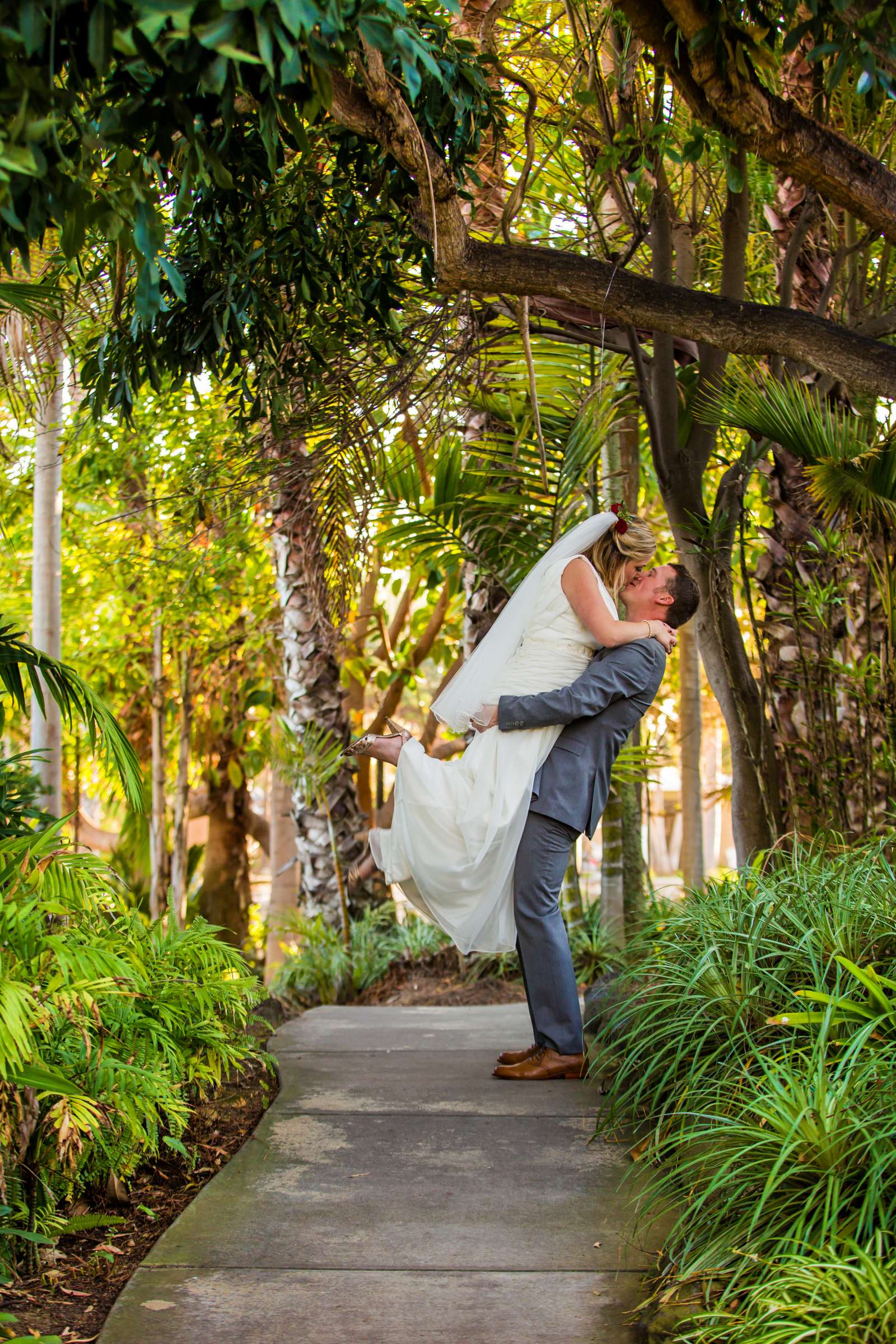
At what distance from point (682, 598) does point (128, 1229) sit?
9.47 ft

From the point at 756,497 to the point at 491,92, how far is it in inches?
276

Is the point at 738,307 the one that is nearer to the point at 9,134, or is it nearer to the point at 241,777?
the point at 9,134

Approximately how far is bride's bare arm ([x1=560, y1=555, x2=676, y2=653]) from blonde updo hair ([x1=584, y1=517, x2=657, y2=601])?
221 millimetres

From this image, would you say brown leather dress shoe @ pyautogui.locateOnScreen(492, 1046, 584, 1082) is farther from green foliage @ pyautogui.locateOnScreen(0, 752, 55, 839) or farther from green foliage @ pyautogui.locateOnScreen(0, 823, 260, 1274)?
green foliage @ pyautogui.locateOnScreen(0, 752, 55, 839)

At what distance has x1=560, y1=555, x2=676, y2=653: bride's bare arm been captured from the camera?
4.13 metres

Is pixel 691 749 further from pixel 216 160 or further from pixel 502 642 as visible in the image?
pixel 216 160

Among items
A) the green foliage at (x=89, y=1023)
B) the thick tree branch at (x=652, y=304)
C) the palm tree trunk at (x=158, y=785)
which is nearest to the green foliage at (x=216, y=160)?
the thick tree branch at (x=652, y=304)

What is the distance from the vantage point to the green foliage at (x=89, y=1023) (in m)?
2.38

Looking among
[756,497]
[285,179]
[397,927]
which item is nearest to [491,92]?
[285,179]

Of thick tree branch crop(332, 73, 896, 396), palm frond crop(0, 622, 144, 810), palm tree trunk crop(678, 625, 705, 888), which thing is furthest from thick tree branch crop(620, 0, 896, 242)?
palm tree trunk crop(678, 625, 705, 888)

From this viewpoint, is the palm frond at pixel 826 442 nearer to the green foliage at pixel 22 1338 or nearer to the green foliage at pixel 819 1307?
the green foliage at pixel 819 1307

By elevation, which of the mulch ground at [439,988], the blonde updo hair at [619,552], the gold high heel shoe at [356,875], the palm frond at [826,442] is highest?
the palm frond at [826,442]

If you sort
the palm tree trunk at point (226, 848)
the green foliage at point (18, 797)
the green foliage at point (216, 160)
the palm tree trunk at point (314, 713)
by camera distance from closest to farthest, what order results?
the green foliage at point (216, 160)
the green foliage at point (18, 797)
the palm tree trunk at point (314, 713)
the palm tree trunk at point (226, 848)

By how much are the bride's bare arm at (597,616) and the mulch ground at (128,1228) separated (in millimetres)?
2012
